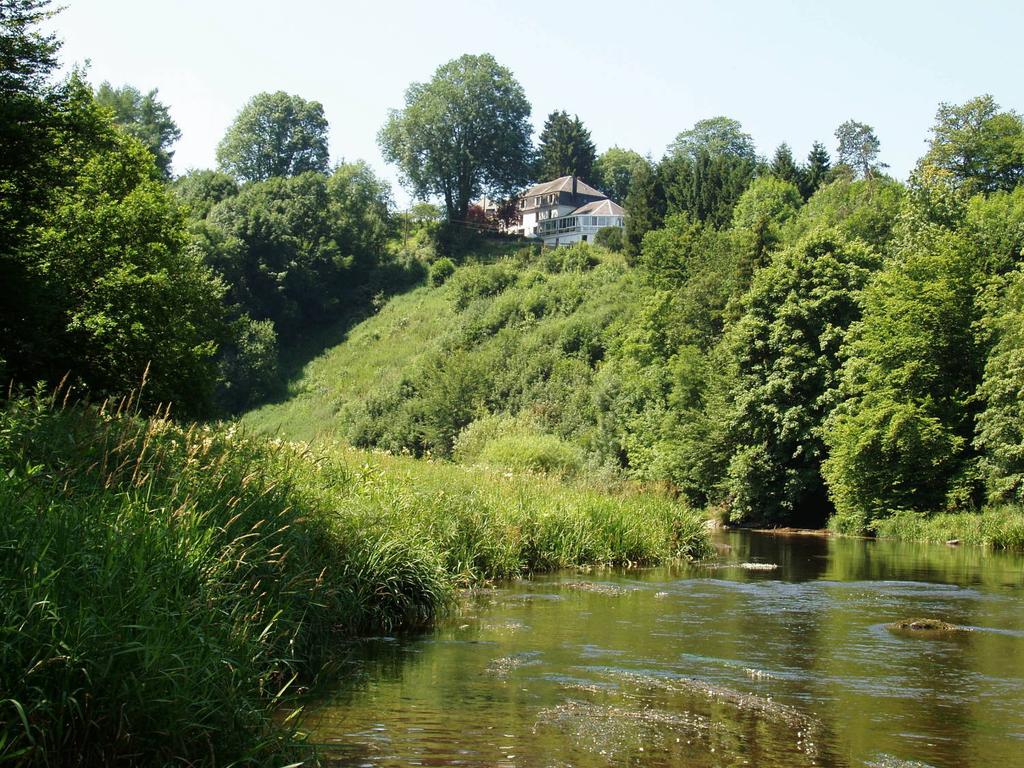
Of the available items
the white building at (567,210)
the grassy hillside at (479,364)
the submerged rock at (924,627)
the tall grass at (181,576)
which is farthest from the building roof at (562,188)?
the submerged rock at (924,627)

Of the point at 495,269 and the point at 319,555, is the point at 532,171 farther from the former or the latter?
the point at 319,555

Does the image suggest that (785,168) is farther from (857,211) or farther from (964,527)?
(964,527)

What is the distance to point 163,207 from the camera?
4006cm

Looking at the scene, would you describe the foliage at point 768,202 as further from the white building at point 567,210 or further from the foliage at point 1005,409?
the white building at point 567,210

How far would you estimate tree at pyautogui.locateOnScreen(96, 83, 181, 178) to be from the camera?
120 m

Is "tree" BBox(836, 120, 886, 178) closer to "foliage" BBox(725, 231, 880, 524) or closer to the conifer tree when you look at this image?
the conifer tree

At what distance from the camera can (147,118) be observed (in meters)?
126

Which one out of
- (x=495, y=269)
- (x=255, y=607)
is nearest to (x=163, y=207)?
(x=255, y=607)

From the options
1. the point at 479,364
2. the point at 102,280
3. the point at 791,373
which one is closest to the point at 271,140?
the point at 479,364

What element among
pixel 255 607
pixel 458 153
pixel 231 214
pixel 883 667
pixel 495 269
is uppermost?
pixel 458 153

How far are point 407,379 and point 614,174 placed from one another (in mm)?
80128

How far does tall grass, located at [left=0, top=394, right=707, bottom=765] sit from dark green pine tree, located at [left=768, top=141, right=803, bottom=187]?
247 feet

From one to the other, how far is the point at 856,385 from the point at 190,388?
1090 inches

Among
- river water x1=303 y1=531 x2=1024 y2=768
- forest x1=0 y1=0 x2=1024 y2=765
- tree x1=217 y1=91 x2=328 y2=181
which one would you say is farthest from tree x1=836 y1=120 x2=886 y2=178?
river water x1=303 y1=531 x2=1024 y2=768
